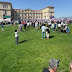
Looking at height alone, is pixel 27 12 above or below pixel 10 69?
above

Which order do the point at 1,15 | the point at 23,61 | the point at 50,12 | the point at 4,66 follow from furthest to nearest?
the point at 50,12 → the point at 1,15 → the point at 23,61 → the point at 4,66

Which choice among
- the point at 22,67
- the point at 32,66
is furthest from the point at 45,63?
the point at 22,67

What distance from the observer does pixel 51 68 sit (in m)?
2.77

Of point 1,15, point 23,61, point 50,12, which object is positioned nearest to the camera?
point 23,61

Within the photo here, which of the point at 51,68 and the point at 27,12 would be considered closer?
the point at 51,68

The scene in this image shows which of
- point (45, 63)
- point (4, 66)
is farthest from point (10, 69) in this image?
point (45, 63)

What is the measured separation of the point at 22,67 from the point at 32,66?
0.60 meters

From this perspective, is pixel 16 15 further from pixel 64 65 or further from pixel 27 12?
pixel 64 65

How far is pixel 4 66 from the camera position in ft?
18.5

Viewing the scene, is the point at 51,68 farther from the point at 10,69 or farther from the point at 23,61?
the point at 23,61

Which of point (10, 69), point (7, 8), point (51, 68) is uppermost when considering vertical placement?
point (7, 8)

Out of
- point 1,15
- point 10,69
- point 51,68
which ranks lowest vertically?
point 10,69

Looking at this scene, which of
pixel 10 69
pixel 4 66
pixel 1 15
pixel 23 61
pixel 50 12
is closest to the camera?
pixel 10 69

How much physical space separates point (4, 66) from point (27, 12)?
10963 centimetres
